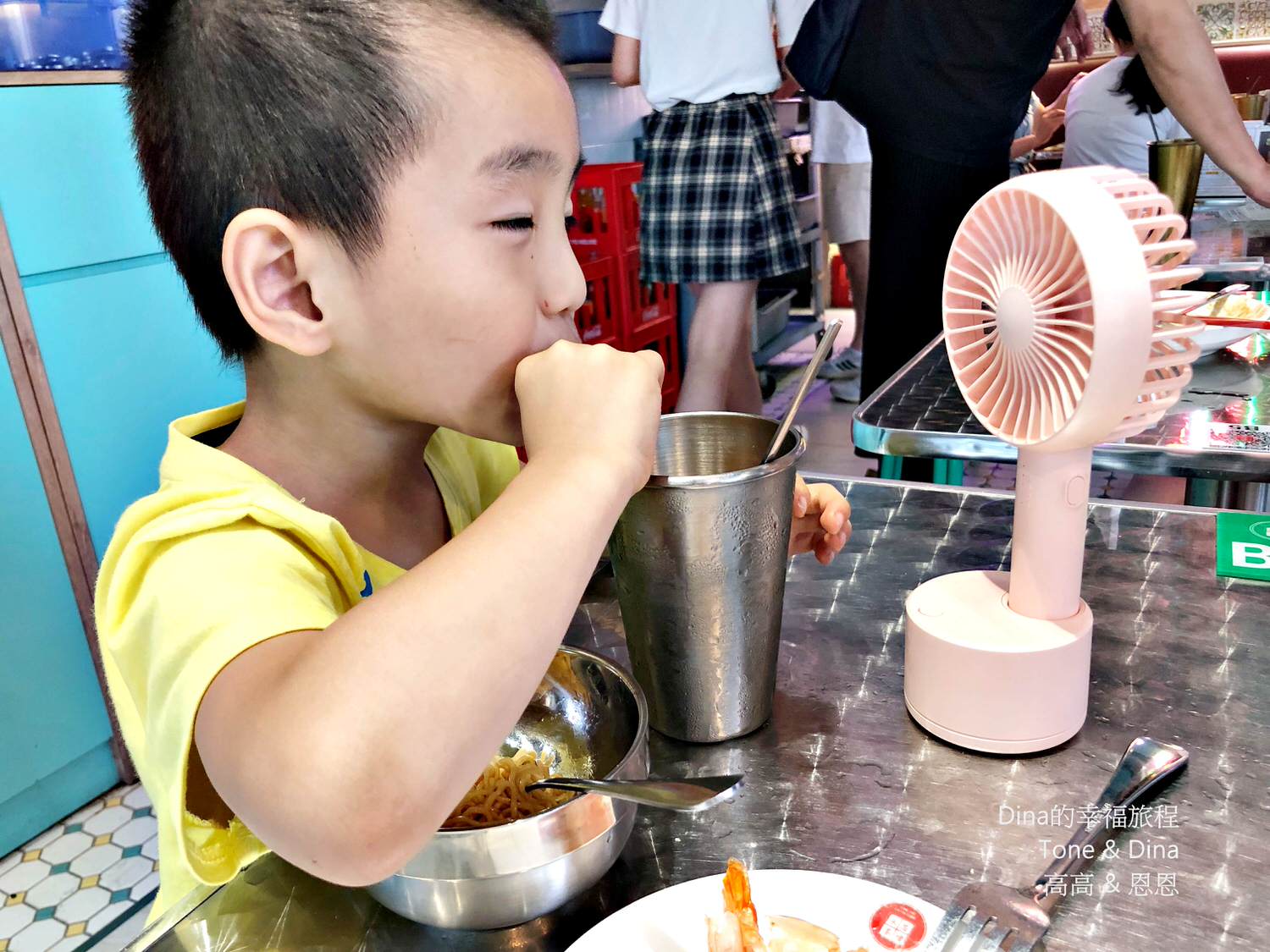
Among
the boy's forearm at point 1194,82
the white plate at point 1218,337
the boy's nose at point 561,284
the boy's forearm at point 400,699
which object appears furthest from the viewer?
the boy's forearm at point 1194,82

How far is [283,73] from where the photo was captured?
25.3 inches

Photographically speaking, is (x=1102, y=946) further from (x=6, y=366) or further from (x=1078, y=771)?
(x=6, y=366)

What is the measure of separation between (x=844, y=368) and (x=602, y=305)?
1.46 metres

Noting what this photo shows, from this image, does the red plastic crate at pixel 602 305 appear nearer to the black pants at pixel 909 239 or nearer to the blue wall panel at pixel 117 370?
the blue wall panel at pixel 117 370

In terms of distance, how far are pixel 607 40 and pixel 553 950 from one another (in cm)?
371

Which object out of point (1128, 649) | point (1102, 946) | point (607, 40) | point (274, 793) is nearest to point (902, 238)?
point (1128, 649)

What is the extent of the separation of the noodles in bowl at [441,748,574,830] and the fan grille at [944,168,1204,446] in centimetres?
40

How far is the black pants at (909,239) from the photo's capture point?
181 centimetres

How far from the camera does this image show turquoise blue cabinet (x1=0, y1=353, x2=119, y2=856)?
191 cm

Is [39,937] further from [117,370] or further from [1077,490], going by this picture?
[1077,490]

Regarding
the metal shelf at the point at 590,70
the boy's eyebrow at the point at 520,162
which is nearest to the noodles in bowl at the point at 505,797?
the boy's eyebrow at the point at 520,162

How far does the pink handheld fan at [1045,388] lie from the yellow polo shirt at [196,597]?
0.43 meters

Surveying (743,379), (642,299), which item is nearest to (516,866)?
(743,379)

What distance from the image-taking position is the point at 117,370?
2.07 metres
